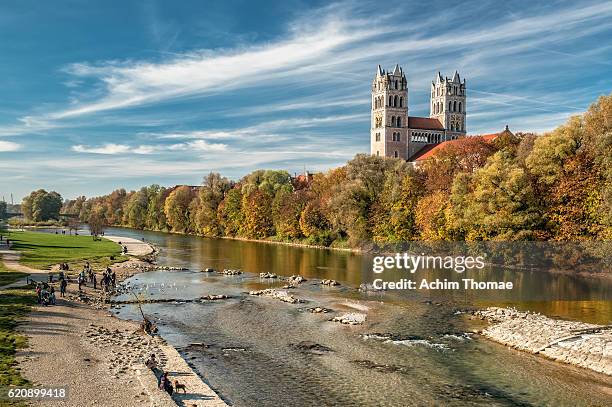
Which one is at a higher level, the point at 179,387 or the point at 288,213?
the point at 288,213

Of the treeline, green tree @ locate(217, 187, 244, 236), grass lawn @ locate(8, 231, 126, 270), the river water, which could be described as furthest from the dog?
green tree @ locate(217, 187, 244, 236)

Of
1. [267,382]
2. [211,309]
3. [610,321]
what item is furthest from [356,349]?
[610,321]

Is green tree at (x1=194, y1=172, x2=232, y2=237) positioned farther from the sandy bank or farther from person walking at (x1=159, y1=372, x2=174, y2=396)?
Answer: person walking at (x1=159, y1=372, x2=174, y2=396)

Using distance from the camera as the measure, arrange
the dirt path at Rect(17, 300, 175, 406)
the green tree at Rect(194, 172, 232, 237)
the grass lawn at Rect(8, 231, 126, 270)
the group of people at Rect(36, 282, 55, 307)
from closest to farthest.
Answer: the dirt path at Rect(17, 300, 175, 406), the group of people at Rect(36, 282, 55, 307), the grass lawn at Rect(8, 231, 126, 270), the green tree at Rect(194, 172, 232, 237)

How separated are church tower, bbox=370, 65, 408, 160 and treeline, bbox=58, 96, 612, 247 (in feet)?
153

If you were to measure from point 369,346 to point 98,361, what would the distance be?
17.2 metres

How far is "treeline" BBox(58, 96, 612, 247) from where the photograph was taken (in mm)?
70875

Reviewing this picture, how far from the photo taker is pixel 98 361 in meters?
31.5

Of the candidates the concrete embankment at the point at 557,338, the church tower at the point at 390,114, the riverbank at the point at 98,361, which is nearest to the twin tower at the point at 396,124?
the church tower at the point at 390,114

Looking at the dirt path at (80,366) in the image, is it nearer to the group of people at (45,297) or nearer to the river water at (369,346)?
the group of people at (45,297)

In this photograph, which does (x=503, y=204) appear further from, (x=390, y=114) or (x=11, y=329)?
(x=390, y=114)

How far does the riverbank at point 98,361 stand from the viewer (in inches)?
1037

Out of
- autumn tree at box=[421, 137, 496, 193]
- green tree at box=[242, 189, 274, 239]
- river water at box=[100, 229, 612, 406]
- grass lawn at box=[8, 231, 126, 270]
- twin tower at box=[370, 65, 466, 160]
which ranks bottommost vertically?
river water at box=[100, 229, 612, 406]

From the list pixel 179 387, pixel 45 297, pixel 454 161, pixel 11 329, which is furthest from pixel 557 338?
pixel 454 161
